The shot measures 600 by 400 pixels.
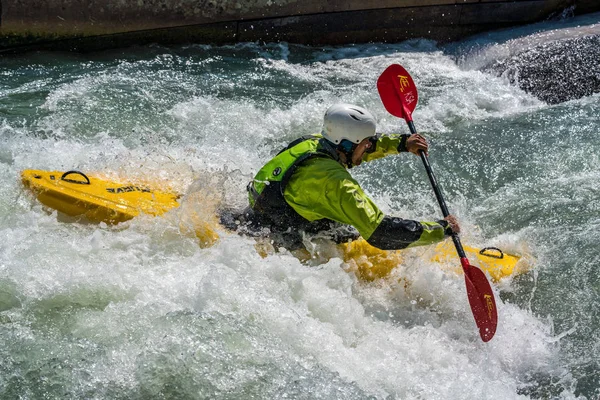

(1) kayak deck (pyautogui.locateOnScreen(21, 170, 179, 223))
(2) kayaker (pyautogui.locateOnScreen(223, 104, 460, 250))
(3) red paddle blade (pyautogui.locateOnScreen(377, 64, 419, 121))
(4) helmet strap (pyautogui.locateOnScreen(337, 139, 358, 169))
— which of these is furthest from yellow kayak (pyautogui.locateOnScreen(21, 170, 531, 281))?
(3) red paddle blade (pyautogui.locateOnScreen(377, 64, 419, 121))

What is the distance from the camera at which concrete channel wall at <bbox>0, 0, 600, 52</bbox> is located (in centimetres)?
793

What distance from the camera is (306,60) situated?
8.59m

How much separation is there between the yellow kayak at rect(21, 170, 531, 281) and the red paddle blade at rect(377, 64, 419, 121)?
46.0 inches

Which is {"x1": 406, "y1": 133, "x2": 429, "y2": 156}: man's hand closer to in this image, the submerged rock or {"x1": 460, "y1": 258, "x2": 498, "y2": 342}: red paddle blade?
{"x1": 460, "y1": 258, "x2": 498, "y2": 342}: red paddle blade

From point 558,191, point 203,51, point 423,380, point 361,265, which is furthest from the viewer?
point 203,51

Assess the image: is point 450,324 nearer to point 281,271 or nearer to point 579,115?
point 281,271

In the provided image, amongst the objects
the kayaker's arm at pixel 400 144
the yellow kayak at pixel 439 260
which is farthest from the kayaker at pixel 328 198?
the kayaker's arm at pixel 400 144

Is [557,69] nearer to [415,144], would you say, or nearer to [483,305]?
[415,144]

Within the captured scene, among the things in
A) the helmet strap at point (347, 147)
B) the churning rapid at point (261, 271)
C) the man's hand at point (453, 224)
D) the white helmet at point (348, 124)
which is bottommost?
the churning rapid at point (261, 271)

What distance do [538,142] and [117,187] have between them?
13.0 ft

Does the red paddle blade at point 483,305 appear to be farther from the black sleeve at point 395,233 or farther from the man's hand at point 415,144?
the man's hand at point 415,144

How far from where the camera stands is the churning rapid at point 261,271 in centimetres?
350

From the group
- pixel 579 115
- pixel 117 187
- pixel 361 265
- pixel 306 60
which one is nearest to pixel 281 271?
pixel 361 265

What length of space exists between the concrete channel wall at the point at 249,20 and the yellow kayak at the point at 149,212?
3835mm
